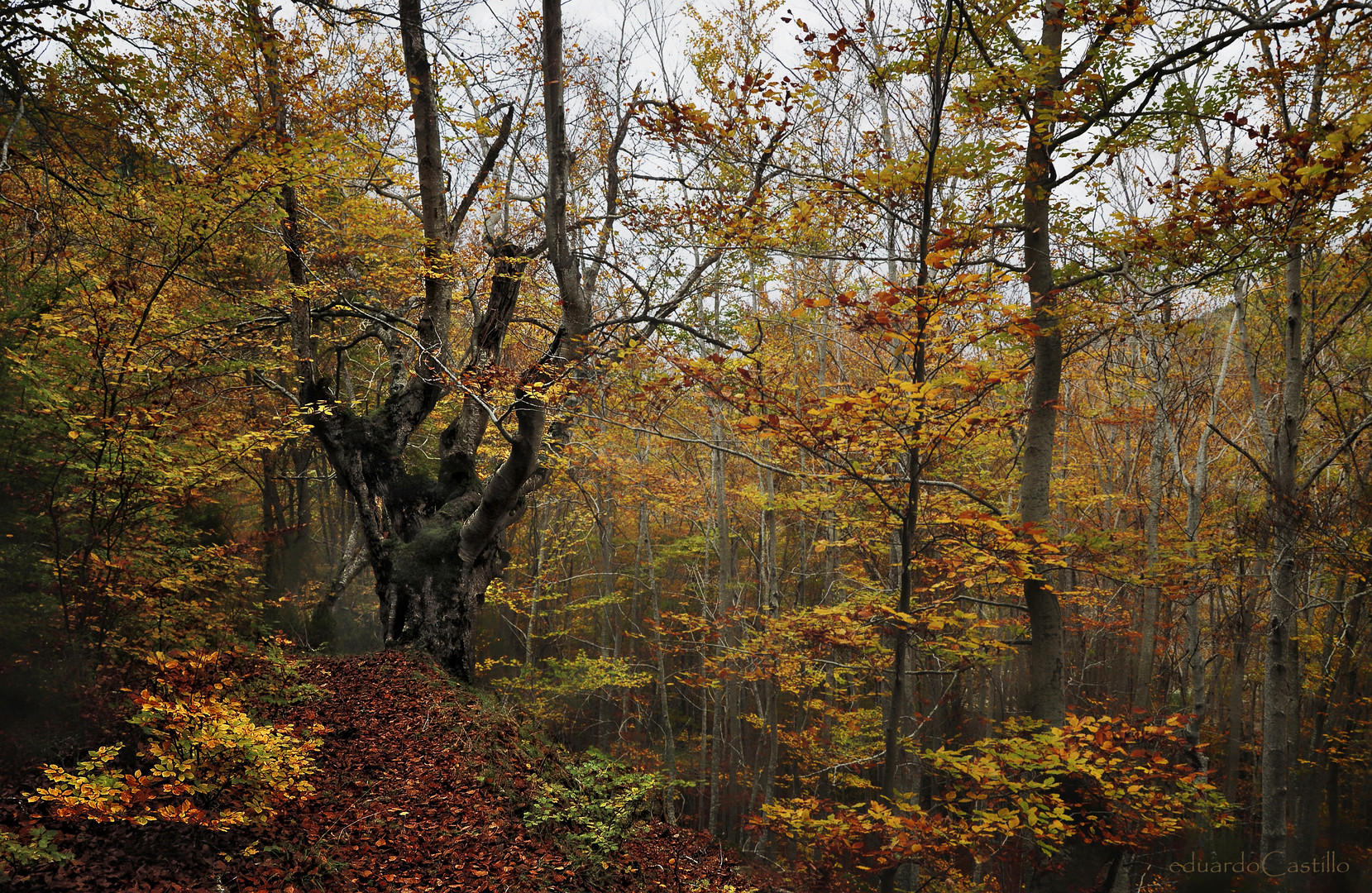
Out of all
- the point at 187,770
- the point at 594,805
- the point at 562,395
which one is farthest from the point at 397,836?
the point at 562,395

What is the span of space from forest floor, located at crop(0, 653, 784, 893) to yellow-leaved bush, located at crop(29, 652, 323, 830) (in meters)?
0.16

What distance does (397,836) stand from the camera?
353 cm

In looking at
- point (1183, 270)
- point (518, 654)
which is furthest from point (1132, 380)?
point (518, 654)

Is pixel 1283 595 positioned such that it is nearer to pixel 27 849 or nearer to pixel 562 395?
pixel 562 395

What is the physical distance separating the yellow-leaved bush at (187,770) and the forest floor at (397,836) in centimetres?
16

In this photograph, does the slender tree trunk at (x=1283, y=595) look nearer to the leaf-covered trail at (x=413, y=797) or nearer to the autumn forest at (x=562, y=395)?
the autumn forest at (x=562, y=395)

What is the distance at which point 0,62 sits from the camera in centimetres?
331

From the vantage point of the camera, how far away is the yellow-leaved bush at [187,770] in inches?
102

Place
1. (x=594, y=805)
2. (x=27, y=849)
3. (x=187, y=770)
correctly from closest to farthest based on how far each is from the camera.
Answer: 1. (x=27, y=849)
2. (x=187, y=770)
3. (x=594, y=805)

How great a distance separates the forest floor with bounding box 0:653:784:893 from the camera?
2.86 m

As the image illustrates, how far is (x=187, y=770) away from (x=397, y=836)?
1.21 m

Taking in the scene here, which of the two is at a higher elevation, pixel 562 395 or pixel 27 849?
pixel 562 395

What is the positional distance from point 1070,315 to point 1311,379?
5.64 meters

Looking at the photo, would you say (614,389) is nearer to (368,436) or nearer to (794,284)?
(368,436)
